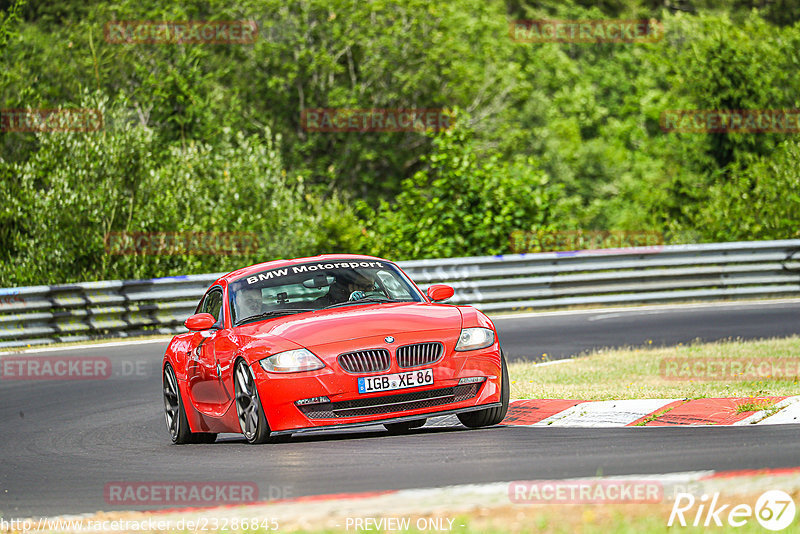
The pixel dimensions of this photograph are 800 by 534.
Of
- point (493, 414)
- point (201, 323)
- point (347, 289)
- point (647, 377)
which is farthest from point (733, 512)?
point (647, 377)

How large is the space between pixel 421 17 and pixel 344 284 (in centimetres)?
3773

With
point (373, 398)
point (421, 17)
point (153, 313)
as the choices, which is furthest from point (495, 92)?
point (373, 398)

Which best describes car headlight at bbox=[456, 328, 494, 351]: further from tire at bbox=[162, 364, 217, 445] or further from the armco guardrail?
the armco guardrail

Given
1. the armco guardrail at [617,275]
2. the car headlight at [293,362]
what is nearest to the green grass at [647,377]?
the car headlight at [293,362]

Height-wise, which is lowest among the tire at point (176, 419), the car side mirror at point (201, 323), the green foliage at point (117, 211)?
the green foliage at point (117, 211)

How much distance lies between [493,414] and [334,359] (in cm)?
143

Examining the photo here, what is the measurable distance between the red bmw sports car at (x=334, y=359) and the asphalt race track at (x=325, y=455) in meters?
0.22

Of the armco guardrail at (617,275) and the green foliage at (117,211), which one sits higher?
the green foliage at (117,211)

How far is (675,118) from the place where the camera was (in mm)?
37938

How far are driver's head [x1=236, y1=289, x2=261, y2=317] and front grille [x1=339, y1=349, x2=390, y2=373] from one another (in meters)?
1.44

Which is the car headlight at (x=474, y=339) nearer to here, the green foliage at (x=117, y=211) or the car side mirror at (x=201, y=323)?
the car side mirror at (x=201, y=323)

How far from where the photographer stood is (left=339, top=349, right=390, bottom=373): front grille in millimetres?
8172

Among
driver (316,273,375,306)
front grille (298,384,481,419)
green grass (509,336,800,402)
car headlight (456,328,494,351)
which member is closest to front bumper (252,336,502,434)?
front grille (298,384,481,419)

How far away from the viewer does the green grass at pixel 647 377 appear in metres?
10.4
